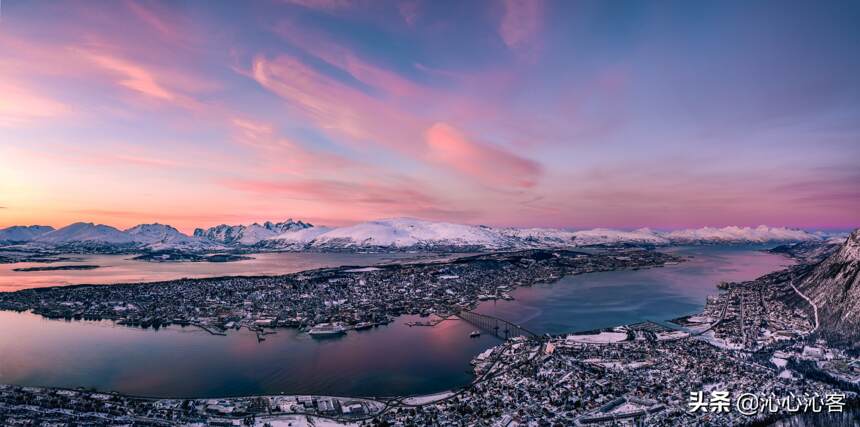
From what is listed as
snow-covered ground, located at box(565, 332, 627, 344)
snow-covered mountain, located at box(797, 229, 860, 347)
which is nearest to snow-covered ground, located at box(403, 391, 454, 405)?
snow-covered ground, located at box(565, 332, 627, 344)

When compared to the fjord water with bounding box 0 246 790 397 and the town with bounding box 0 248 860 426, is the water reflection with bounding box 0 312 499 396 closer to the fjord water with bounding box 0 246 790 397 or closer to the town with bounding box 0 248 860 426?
the fjord water with bounding box 0 246 790 397

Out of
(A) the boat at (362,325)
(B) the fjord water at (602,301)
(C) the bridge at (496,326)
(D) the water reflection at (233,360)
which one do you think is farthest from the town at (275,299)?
(B) the fjord water at (602,301)

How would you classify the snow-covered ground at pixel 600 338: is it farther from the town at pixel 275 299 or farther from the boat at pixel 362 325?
the boat at pixel 362 325

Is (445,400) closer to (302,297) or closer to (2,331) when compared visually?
(302,297)

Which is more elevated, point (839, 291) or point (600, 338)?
point (839, 291)

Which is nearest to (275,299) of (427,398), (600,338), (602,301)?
(427,398)

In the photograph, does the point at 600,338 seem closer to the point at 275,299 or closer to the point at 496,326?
the point at 496,326
